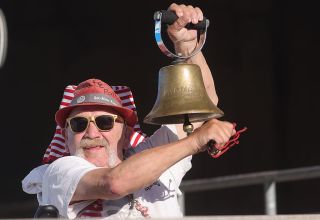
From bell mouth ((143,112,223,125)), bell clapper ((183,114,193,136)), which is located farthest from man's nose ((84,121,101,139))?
bell clapper ((183,114,193,136))

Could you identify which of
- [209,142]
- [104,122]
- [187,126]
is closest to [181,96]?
[187,126]

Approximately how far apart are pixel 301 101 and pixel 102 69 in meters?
1.88

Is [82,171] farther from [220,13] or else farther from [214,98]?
[220,13]

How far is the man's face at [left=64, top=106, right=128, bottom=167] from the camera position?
4.09 meters

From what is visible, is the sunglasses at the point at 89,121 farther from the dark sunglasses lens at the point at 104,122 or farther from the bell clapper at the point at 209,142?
the bell clapper at the point at 209,142

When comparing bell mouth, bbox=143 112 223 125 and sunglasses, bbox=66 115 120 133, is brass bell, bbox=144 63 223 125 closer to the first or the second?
bell mouth, bbox=143 112 223 125

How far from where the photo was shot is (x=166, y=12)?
391cm

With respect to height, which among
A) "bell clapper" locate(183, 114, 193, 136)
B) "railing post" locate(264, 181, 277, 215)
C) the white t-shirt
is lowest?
"railing post" locate(264, 181, 277, 215)

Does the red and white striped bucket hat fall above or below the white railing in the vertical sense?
above

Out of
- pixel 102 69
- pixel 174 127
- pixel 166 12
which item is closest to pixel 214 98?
pixel 174 127

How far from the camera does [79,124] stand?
4.11m

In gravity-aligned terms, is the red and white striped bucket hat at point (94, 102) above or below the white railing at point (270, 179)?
above

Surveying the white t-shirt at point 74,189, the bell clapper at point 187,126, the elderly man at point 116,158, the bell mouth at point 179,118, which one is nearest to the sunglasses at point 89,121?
the elderly man at point 116,158

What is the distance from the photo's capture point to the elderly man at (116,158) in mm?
3682
